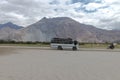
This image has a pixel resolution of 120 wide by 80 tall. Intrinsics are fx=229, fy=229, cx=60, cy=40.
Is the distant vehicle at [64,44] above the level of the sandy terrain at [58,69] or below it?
above

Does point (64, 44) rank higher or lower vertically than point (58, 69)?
higher

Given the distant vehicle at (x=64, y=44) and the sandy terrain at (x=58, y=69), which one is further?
the distant vehicle at (x=64, y=44)

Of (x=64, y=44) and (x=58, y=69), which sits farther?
(x=64, y=44)

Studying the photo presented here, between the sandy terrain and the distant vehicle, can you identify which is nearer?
the sandy terrain

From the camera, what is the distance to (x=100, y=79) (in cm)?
937

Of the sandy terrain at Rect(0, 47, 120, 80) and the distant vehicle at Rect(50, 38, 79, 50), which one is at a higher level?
the distant vehicle at Rect(50, 38, 79, 50)

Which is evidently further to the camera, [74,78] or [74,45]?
[74,45]

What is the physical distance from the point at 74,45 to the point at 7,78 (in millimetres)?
34899

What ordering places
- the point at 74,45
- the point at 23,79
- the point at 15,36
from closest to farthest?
the point at 23,79, the point at 74,45, the point at 15,36

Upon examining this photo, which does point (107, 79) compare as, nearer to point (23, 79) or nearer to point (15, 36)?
point (23, 79)

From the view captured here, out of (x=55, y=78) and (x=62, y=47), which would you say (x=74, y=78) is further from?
(x=62, y=47)

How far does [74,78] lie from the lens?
9.48 metres

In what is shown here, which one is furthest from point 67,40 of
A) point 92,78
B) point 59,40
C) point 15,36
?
point 15,36

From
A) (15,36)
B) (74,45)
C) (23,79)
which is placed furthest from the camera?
(15,36)
